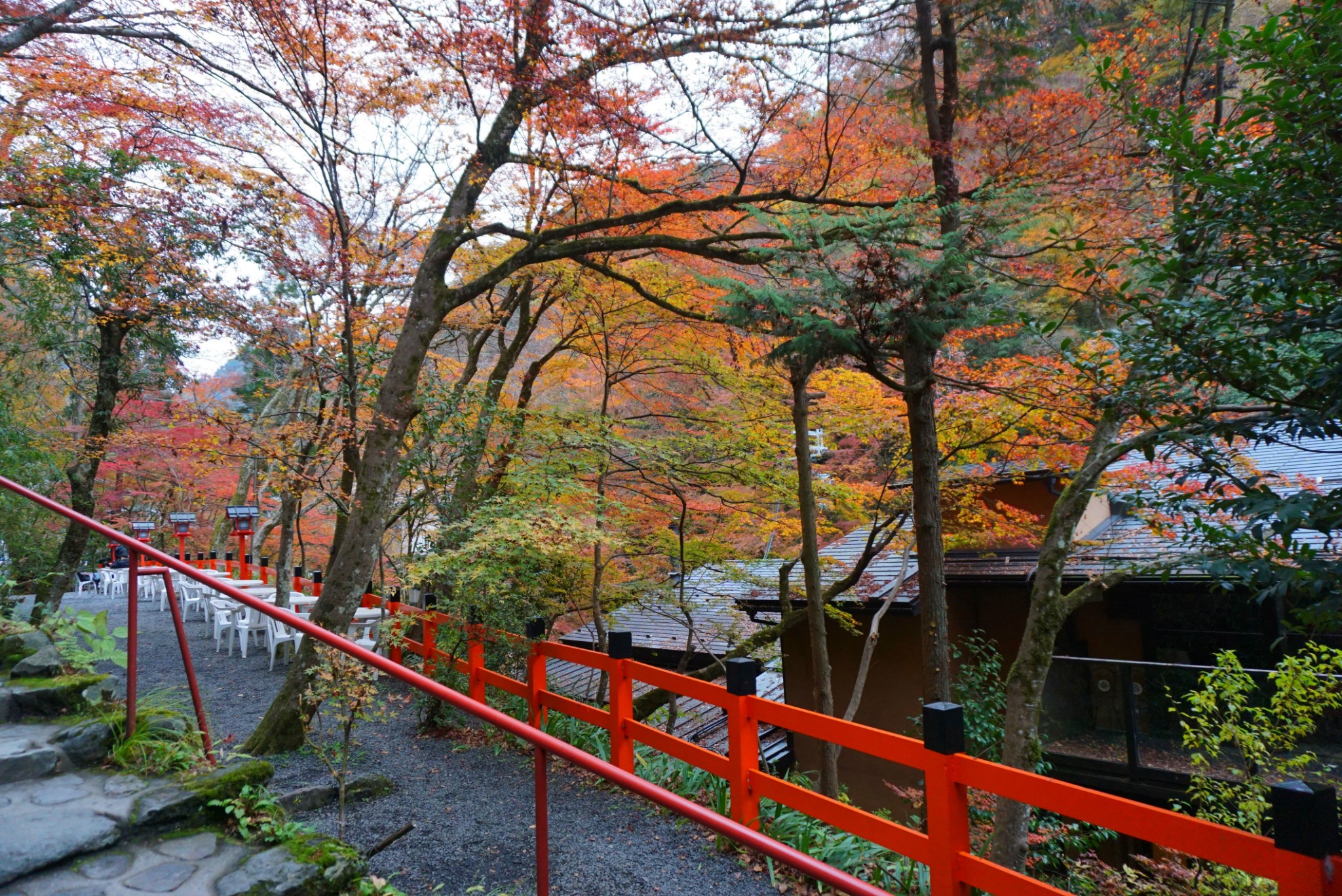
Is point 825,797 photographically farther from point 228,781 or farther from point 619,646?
point 228,781

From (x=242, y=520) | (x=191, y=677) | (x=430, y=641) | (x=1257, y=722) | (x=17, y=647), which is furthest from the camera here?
(x=242, y=520)

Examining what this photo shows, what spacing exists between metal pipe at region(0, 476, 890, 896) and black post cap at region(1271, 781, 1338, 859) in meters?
1.38

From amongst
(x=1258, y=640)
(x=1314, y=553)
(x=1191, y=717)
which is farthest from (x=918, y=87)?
(x=1258, y=640)

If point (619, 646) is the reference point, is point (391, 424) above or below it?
above

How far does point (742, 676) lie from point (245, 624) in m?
8.34

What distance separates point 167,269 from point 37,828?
6781 mm

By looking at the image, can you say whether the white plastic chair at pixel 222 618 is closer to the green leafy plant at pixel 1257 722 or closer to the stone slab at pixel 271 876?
the stone slab at pixel 271 876

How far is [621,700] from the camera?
477 cm

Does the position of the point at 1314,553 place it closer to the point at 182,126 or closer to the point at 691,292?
the point at 691,292

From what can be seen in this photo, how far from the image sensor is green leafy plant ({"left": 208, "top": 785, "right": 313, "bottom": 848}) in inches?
98.9

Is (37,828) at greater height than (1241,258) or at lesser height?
lesser

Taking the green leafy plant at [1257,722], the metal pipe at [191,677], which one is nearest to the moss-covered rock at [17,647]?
the metal pipe at [191,677]

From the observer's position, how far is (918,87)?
593 centimetres

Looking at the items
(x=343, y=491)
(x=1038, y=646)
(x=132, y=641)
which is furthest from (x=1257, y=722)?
(x=343, y=491)
